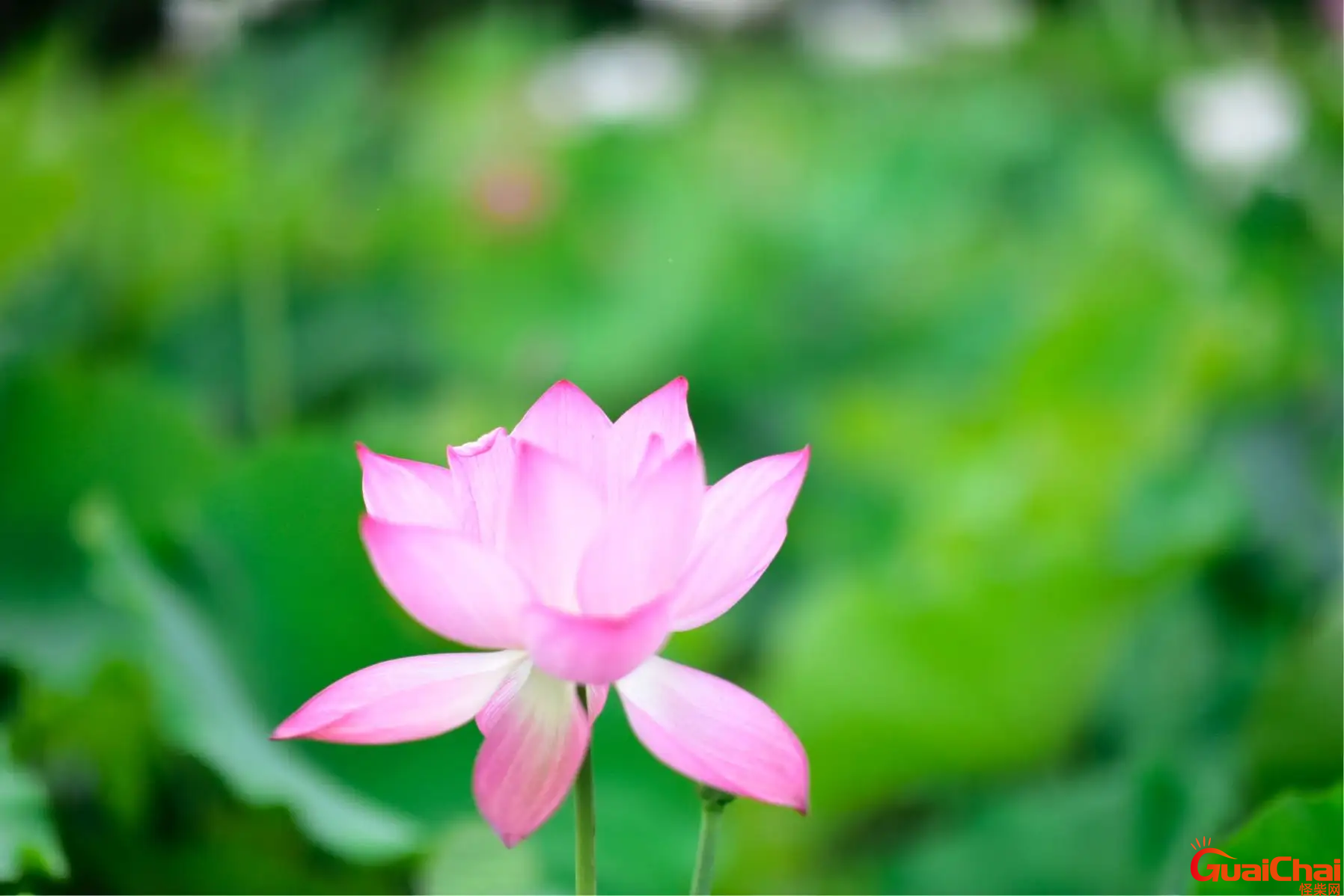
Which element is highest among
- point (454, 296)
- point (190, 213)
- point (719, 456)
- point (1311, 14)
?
point (1311, 14)

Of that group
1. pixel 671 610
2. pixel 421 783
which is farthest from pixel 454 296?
pixel 671 610

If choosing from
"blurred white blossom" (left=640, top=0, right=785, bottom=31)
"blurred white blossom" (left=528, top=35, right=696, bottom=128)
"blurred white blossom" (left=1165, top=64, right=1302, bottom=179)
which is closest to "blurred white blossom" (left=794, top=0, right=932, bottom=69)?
"blurred white blossom" (left=640, top=0, right=785, bottom=31)

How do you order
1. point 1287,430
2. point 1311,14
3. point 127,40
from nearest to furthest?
point 1287,430 < point 127,40 < point 1311,14

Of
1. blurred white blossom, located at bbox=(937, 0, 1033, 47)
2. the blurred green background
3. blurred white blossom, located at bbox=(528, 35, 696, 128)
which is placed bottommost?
the blurred green background

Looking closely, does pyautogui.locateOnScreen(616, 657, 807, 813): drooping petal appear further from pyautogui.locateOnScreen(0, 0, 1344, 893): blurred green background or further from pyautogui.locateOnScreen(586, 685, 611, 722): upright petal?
pyautogui.locateOnScreen(0, 0, 1344, 893): blurred green background

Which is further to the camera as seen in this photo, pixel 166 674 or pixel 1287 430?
pixel 1287 430

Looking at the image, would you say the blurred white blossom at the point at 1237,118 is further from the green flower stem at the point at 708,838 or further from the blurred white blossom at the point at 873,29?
the green flower stem at the point at 708,838

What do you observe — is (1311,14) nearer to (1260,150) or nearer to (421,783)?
(1260,150)
